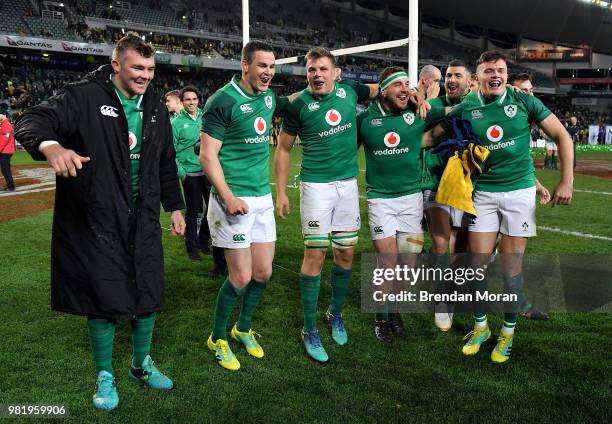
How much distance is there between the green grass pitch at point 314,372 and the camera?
3.03 meters

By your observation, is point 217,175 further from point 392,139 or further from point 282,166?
point 392,139

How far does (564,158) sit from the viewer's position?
3658 millimetres

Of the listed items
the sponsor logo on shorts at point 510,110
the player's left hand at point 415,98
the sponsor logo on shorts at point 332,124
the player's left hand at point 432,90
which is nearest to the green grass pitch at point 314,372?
the sponsor logo on shorts at point 332,124

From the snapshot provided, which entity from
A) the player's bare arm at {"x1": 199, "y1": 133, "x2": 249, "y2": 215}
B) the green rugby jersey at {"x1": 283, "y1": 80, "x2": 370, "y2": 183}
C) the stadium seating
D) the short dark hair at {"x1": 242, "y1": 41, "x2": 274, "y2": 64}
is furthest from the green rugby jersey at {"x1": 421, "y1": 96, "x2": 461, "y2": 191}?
the stadium seating

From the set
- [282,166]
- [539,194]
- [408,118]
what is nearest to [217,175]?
[282,166]

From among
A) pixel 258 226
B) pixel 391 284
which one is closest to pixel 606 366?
pixel 391 284

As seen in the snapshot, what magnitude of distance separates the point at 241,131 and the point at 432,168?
192cm

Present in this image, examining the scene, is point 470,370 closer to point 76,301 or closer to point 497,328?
point 497,328

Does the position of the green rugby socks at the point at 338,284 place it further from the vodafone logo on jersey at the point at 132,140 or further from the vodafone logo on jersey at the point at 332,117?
the vodafone logo on jersey at the point at 132,140

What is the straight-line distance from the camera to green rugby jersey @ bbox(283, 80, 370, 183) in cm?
390

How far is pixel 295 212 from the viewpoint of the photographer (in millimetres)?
10062

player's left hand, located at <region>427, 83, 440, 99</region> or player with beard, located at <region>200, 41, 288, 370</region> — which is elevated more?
player's left hand, located at <region>427, 83, 440, 99</region>

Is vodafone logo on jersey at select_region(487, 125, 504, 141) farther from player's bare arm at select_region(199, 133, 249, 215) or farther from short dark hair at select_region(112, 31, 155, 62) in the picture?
short dark hair at select_region(112, 31, 155, 62)

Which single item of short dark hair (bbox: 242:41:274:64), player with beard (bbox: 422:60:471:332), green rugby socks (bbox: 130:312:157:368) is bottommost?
green rugby socks (bbox: 130:312:157:368)
